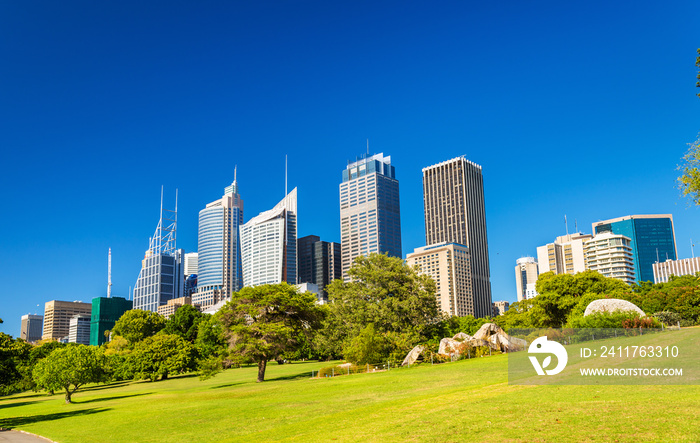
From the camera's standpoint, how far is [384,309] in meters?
57.9

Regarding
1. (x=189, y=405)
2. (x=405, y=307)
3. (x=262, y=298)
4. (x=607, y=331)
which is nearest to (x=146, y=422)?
(x=189, y=405)

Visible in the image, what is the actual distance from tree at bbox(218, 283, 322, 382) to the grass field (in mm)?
13525

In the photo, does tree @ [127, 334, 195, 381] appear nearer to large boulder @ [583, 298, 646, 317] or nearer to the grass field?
the grass field

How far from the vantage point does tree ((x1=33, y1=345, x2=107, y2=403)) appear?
48.4 m

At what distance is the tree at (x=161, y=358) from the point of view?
250 feet

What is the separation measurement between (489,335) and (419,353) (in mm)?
7457

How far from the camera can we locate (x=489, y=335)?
171 feet

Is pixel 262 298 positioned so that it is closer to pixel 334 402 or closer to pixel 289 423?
pixel 334 402

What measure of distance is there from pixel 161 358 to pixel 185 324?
114 ft

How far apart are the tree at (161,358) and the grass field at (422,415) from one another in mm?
40825

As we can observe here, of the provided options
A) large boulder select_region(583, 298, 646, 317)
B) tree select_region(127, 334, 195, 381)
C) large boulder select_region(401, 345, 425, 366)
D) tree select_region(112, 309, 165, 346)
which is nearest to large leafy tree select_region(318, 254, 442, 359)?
large boulder select_region(401, 345, 425, 366)

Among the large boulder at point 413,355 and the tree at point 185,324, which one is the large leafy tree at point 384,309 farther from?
the tree at point 185,324

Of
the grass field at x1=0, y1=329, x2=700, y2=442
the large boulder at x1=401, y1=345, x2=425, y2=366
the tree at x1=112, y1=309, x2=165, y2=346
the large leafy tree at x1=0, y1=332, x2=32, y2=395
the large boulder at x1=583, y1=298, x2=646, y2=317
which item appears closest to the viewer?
the grass field at x1=0, y1=329, x2=700, y2=442

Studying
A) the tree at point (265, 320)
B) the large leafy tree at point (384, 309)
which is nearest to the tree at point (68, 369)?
the tree at point (265, 320)
